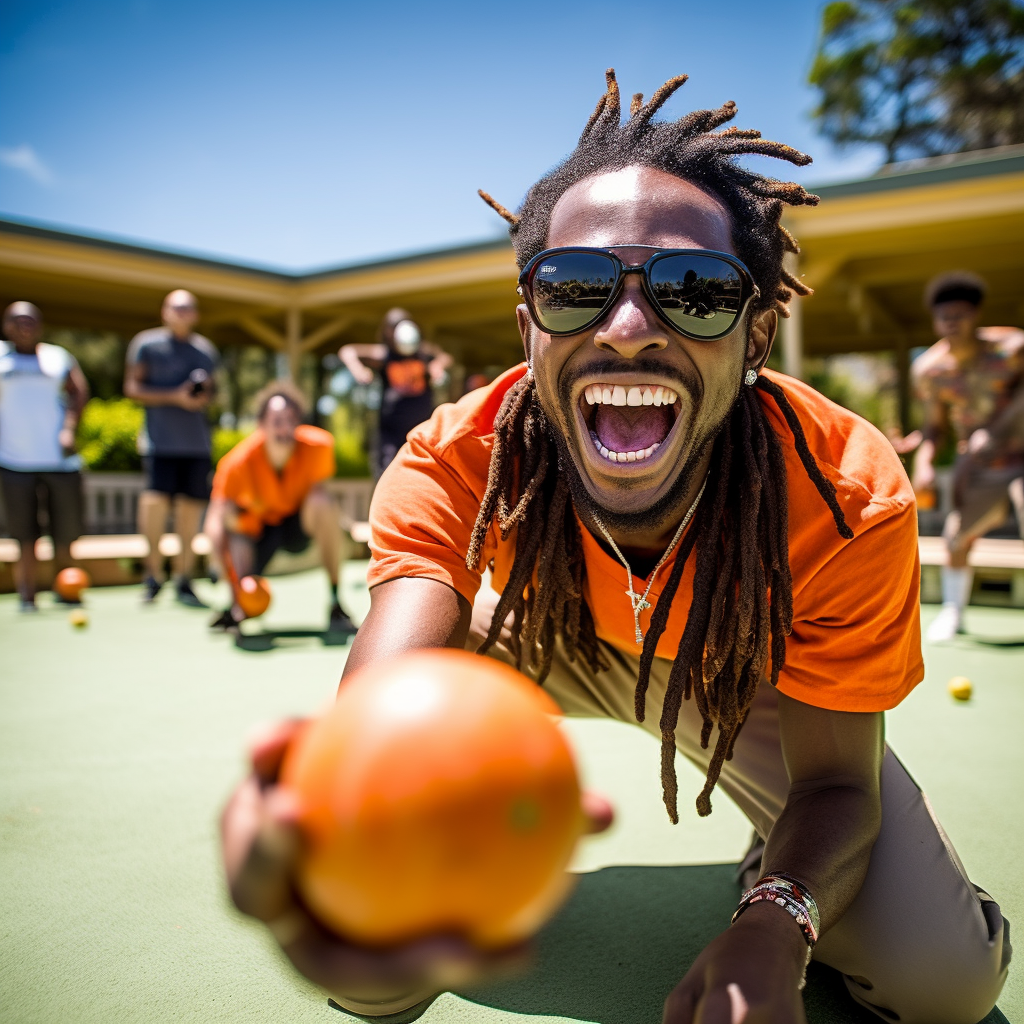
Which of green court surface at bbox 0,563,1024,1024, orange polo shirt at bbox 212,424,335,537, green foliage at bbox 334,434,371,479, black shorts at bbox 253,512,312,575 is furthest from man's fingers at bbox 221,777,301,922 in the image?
green foliage at bbox 334,434,371,479

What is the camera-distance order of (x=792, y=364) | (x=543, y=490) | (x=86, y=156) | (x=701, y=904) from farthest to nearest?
1. (x=86, y=156)
2. (x=792, y=364)
3. (x=701, y=904)
4. (x=543, y=490)

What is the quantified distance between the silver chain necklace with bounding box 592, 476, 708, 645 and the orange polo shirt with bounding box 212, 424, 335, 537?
420cm

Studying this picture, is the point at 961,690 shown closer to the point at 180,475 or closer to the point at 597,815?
the point at 597,815

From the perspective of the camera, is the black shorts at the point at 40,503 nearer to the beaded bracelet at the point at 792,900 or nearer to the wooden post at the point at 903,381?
the beaded bracelet at the point at 792,900

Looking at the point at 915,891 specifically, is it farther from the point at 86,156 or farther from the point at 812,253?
the point at 86,156

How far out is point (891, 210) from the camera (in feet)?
29.3

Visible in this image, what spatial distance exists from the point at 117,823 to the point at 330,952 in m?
2.14

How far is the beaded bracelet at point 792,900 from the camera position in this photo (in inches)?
58.1

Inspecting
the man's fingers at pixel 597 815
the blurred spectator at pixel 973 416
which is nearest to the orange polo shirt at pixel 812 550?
the man's fingers at pixel 597 815

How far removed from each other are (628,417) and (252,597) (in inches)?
172

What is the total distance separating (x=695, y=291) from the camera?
1.71 meters

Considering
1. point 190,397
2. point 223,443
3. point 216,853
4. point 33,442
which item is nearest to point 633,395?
point 216,853

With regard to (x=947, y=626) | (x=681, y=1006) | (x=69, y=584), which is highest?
(x=681, y=1006)

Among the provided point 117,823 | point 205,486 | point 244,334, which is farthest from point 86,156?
point 117,823
